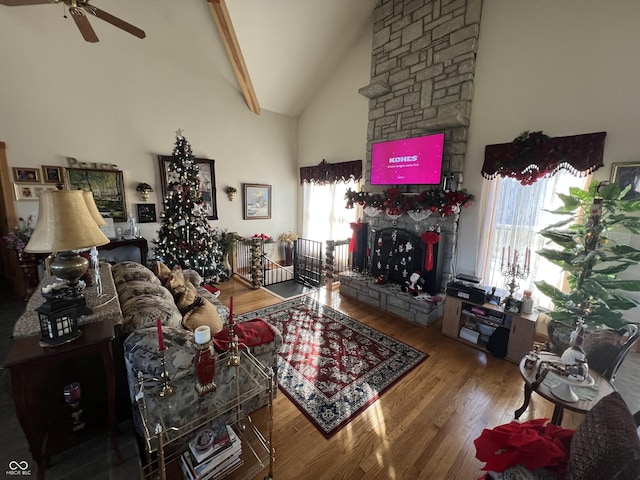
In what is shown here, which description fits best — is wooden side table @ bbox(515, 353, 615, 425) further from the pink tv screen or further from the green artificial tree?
the pink tv screen

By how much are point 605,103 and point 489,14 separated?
178cm

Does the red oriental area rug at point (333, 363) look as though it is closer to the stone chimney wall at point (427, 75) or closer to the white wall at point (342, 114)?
the stone chimney wall at point (427, 75)

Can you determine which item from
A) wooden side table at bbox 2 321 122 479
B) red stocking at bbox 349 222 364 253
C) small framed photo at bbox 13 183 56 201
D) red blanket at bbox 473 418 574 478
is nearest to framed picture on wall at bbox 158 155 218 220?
small framed photo at bbox 13 183 56 201

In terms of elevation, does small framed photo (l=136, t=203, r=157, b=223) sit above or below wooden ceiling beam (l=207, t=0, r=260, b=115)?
below

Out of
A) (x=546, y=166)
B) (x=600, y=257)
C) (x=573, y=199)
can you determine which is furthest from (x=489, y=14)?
(x=600, y=257)

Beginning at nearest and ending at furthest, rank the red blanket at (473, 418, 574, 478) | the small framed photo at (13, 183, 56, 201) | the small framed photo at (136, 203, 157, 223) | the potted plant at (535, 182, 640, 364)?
the red blanket at (473, 418, 574, 478) → the potted plant at (535, 182, 640, 364) → the small framed photo at (13, 183, 56, 201) → the small framed photo at (136, 203, 157, 223)

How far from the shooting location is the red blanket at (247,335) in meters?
1.76

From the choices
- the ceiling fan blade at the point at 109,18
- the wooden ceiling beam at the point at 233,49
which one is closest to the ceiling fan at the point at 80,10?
the ceiling fan blade at the point at 109,18

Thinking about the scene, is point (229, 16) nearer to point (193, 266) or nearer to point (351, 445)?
point (193, 266)

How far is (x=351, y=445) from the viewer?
1.84m

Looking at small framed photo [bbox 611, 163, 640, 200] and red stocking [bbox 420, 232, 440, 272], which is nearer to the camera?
small framed photo [bbox 611, 163, 640, 200]

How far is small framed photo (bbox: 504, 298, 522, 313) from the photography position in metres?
2.75

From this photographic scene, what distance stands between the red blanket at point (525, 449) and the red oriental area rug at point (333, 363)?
3.50 ft

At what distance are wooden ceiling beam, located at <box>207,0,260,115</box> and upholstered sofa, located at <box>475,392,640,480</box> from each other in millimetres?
5562
